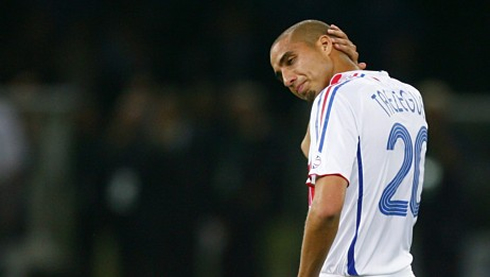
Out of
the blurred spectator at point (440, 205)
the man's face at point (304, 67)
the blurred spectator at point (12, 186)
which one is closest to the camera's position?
the man's face at point (304, 67)

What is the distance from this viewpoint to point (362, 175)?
4004mm

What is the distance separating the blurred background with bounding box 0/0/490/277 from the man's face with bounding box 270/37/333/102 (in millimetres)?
3973

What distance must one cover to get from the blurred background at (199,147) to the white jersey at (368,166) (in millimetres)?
4062

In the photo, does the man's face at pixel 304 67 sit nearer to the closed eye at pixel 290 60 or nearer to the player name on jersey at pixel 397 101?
the closed eye at pixel 290 60

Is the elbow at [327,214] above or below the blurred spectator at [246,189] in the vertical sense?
above

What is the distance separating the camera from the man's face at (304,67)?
14.3 ft

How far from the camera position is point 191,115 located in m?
8.88

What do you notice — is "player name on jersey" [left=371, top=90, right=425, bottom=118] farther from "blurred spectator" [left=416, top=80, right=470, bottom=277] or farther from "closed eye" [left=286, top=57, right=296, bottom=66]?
"blurred spectator" [left=416, top=80, right=470, bottom=277]

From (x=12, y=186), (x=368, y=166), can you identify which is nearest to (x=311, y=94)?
(x=368, y=166)

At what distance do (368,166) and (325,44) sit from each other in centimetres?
63

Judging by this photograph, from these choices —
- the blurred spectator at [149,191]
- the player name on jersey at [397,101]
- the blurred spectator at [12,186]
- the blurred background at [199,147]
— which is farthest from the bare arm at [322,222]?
the blurred spectator at [12,186]

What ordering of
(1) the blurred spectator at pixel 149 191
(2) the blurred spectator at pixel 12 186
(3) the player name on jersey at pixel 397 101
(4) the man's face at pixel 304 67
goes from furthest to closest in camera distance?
(2) the blurred spectator at pixel 12 186 → (1) the blurred spectator at pixel 149 191 → (4) the man's face at pixel 304 67 → (3) the player name on jersey at pixel 397 101

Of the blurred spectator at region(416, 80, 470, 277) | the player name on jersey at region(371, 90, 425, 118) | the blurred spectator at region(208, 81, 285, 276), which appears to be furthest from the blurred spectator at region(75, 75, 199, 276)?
the player name on jersey at region(371, 90, 425, 118)

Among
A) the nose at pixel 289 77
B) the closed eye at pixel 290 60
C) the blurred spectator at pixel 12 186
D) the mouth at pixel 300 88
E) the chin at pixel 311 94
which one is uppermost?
the closed eye at pixel 290 60
